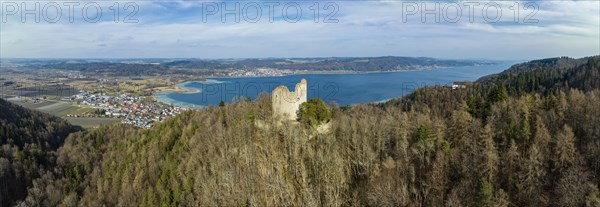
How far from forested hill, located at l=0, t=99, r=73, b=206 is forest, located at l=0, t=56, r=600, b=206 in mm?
489

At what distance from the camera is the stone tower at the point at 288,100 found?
26.9 m

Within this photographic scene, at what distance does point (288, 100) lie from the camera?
1062 inches

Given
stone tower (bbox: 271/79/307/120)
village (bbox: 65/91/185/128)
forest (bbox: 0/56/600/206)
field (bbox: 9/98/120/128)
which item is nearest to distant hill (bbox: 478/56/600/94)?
forest (bbox: 0/56/600/206)

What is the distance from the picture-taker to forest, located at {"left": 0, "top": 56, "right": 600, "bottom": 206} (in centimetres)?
2100

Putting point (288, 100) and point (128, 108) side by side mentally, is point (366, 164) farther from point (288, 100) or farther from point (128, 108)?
point (128, 108)

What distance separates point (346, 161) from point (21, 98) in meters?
120

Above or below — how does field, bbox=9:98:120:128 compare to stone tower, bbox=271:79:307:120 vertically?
below

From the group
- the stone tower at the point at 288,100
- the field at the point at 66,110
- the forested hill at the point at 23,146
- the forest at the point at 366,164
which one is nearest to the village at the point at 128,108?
the field at the point at 66,110

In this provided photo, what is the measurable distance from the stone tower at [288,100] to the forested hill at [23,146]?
32.6 meters

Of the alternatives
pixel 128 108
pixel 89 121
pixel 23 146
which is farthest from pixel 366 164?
pixel 128 108

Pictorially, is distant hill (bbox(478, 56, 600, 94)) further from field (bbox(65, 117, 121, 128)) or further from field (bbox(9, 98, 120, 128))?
field (bbox(9, 98, 120, 128))

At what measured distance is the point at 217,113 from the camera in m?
45.0

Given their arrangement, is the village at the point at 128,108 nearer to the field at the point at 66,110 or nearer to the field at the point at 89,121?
the field at the point at 89,121

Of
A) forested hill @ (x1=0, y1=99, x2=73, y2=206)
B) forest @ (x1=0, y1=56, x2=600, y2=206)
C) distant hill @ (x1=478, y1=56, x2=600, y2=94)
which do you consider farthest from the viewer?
distant hill @ (x1=478, y1=56, x2=600, y2=94)
